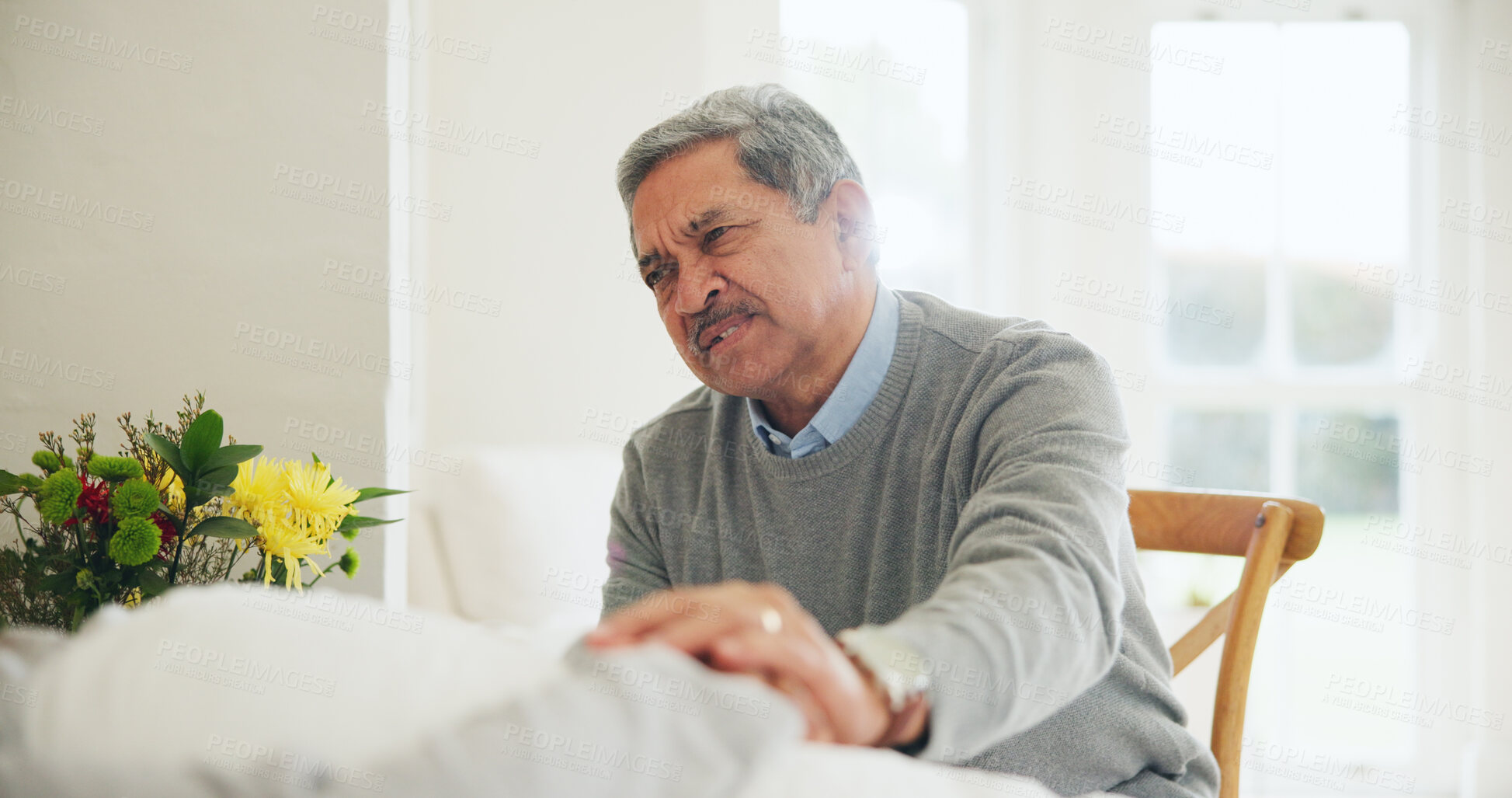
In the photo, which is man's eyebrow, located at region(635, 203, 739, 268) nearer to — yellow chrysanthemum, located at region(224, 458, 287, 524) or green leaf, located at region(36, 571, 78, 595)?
yellow chrysanthemum, located at region(224, 458, 287, 524)

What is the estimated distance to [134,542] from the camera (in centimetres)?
75

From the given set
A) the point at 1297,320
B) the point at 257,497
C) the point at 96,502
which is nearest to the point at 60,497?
the point at 96,502

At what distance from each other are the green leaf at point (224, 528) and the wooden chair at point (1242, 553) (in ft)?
2.97

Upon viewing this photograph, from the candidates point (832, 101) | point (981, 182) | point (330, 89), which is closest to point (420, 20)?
point (330, 89)

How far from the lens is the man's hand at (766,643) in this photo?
381 millimetres

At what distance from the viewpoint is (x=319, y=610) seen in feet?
0.99

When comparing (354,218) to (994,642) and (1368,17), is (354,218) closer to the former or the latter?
(994,642)

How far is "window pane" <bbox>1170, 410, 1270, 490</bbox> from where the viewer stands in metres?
2.67

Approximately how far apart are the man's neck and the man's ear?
0.04 metres

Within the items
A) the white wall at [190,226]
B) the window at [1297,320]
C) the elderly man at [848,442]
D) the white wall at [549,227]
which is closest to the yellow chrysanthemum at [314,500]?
the elderly man at [848,442]

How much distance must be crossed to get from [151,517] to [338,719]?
0.65 meters

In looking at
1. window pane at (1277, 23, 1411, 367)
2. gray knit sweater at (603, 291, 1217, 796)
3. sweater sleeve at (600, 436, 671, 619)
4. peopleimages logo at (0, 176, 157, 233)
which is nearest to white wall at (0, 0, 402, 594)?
peopleimages logo at (0, 176, 157, 233)

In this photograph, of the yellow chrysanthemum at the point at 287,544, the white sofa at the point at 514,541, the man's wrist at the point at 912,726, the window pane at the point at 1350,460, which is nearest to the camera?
the man's wrist at the point at 912,726

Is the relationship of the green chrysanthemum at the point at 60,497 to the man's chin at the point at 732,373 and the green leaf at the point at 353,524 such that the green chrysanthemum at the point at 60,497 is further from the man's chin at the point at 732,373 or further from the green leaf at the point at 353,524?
the man's chin at the point at 732,373
